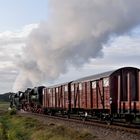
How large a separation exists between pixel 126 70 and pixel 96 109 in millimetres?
5245

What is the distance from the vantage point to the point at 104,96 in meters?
29.3

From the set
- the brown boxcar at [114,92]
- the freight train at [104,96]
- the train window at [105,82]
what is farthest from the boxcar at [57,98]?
the train window at [105,82]

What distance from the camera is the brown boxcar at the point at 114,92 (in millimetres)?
25638

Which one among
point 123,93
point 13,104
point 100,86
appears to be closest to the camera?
point 123,93

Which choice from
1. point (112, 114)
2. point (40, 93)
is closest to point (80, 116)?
point (112, 114)

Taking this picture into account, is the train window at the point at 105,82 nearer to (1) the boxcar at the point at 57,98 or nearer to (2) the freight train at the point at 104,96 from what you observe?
(2) the freight train at the point at 104,96

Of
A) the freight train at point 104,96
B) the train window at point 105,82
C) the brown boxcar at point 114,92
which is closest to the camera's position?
the brown boxcar at point 114,92

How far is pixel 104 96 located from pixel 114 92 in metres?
1.57

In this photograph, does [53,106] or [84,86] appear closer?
[84,86]

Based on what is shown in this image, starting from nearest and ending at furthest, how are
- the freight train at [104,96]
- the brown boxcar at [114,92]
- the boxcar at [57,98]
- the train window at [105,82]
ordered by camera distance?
the brown boxcar at [114,92]
the freight train at [104,96]
the train window at [105,82]
the boxcar at [57,98]

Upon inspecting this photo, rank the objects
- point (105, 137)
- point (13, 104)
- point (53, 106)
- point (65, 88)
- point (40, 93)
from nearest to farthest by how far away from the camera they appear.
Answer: point (105, 137) → point (65, 88) → point (53, 106) → point (40, 93) → point (13, 104)

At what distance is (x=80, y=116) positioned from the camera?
37.8 meters

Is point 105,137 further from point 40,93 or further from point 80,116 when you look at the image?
point 40,93

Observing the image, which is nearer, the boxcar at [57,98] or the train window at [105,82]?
the train window at [105,82]
